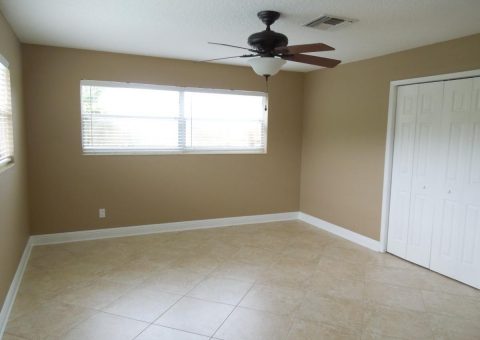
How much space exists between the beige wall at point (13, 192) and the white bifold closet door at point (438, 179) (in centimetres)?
397

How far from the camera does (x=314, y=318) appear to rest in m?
2.78

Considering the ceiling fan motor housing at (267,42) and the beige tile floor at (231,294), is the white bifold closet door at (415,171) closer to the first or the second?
the beige tile floor at (231,294)

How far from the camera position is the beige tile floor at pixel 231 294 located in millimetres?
2604

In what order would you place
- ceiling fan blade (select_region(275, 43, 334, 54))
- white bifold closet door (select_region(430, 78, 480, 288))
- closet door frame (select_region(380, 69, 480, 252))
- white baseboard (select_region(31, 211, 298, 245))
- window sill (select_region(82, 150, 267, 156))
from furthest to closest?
window sill (select_region(82, 150, 267, 156))
white baseboard (select_region(31, 211, 298, 245))
closet door frame (select_region(380, 69, 480, 252))
white bifold closet door (select_region(430, 78, 480, 288))
ceiling fan blade (select_region(275, 43, 334, 54))

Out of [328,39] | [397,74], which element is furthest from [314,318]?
[397,74]

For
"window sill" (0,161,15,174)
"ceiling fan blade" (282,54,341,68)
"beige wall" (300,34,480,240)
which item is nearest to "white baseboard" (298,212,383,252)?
"beige wall" (300,34,480,240)

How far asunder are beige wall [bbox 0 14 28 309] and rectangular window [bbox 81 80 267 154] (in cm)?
79

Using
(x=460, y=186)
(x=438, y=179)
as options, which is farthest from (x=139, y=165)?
(x=460, y=186)

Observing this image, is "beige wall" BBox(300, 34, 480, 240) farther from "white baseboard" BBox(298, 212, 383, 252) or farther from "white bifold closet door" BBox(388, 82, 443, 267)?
"white bifold closet door" BBox(388, 82, 443, 267)

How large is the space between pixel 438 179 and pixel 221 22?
2701 mm

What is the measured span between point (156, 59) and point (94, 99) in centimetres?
96

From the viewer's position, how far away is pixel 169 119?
4.89 meters

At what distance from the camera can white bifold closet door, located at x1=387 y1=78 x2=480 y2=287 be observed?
3.36 metres

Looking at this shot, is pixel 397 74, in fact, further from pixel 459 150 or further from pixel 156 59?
pixel 156 59
